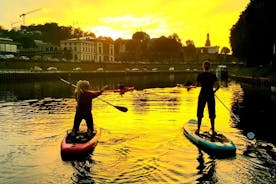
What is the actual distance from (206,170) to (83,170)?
4.42m

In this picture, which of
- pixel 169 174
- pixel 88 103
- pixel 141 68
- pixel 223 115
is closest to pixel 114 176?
pixel 169 174

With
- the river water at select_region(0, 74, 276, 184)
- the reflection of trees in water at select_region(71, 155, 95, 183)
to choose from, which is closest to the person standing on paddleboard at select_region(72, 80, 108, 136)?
the river water at select_region(0, 74, 276, 184)

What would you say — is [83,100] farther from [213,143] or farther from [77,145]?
[213,143]

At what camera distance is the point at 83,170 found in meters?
14.9

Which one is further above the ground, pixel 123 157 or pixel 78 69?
pixel 78 69

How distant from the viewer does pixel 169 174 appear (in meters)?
14.3

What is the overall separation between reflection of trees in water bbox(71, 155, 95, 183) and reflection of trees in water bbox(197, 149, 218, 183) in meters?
3.72

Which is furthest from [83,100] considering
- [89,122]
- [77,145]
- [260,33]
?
[260,33]

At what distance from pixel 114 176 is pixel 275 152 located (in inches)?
295

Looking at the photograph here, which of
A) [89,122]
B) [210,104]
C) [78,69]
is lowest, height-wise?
[89,122]

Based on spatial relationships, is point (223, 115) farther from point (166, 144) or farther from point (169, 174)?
point (169, 174)

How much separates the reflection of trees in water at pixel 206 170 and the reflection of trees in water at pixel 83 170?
372 centimetres

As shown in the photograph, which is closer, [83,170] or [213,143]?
[83,170]

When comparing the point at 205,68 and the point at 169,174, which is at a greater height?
the point at 205,68
